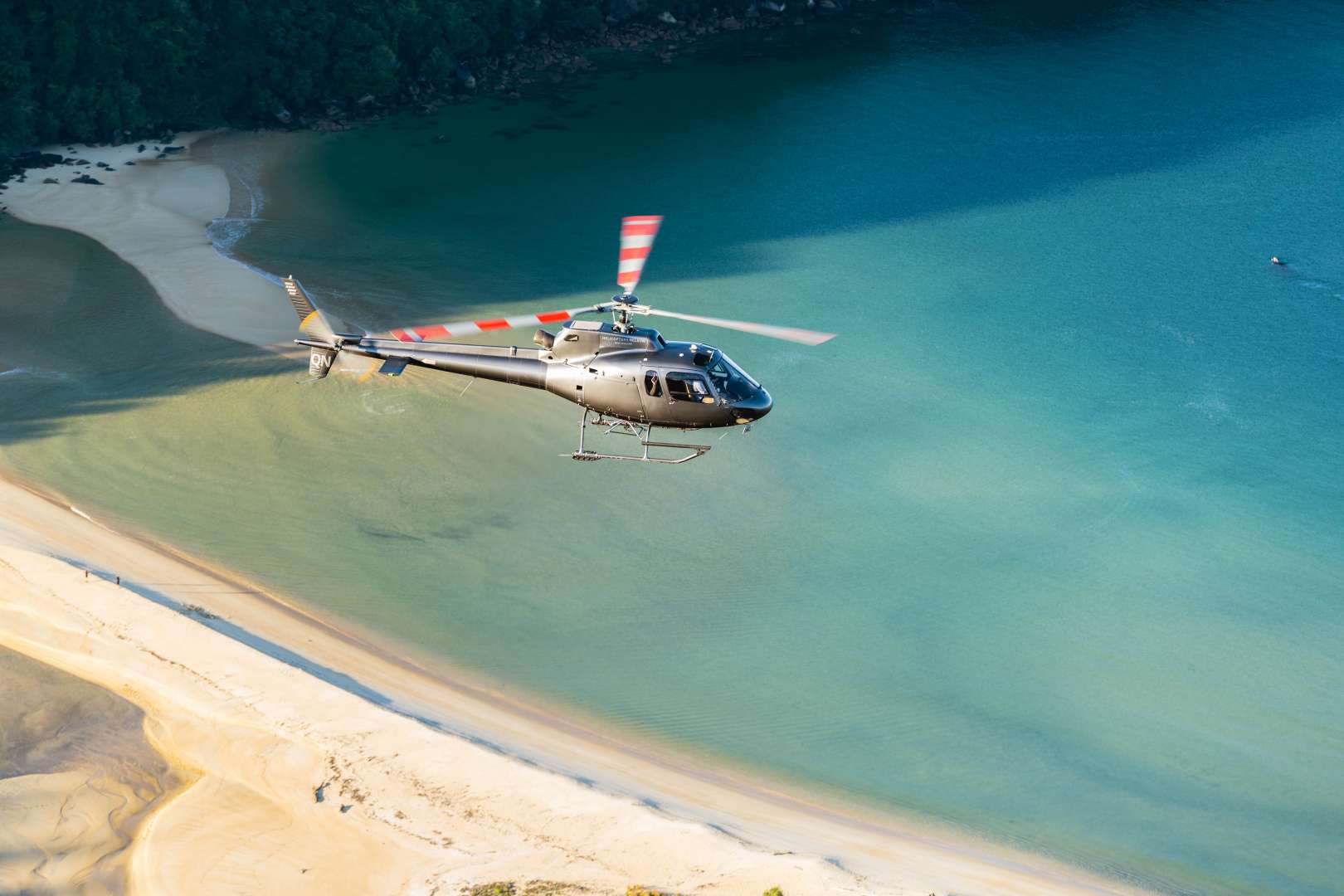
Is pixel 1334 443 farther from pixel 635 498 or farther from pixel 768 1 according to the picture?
pixel 768 1

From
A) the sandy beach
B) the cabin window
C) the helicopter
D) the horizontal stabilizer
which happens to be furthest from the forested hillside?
the cabin window

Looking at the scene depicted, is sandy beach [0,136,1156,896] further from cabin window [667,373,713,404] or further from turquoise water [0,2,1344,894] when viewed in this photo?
cabin window [667,373,713,404]

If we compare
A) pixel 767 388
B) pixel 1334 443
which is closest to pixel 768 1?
pixel 767 388

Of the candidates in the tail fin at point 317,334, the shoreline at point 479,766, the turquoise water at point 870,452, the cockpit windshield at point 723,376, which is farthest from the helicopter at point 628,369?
the turquoise water at point 870,452

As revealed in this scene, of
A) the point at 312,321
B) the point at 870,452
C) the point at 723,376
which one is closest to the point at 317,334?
the point at 312,321

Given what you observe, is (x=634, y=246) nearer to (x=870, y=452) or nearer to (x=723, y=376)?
(x=723, y=376)
